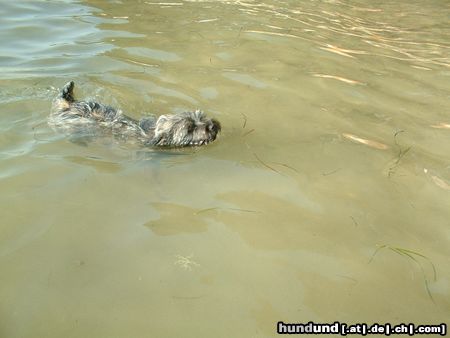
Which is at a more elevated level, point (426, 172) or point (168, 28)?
point (168, 28)

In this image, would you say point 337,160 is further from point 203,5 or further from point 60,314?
point 203,5

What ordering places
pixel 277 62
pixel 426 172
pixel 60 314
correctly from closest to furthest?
pixel 60 314 < pixel 426 172 < pixel 277 62

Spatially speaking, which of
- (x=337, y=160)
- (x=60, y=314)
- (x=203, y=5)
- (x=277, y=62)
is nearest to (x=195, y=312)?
(x=60, y=314)

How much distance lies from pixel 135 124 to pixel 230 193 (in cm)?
188

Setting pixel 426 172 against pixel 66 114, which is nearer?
pixel 426 172

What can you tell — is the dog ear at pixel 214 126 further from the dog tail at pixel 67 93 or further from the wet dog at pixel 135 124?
the dog tail at pixel 67 93

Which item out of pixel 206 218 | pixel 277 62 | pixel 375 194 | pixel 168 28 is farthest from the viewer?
pixel 168 28

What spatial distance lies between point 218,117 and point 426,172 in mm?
2693

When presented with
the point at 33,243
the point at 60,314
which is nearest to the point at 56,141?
the point at 33,243

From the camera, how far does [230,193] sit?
450 cm

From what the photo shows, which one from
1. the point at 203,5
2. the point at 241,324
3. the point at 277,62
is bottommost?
the point at 241,324

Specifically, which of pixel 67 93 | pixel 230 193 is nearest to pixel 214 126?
pixel 230 193

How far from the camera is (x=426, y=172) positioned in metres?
4.86

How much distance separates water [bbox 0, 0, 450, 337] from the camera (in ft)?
10.7
